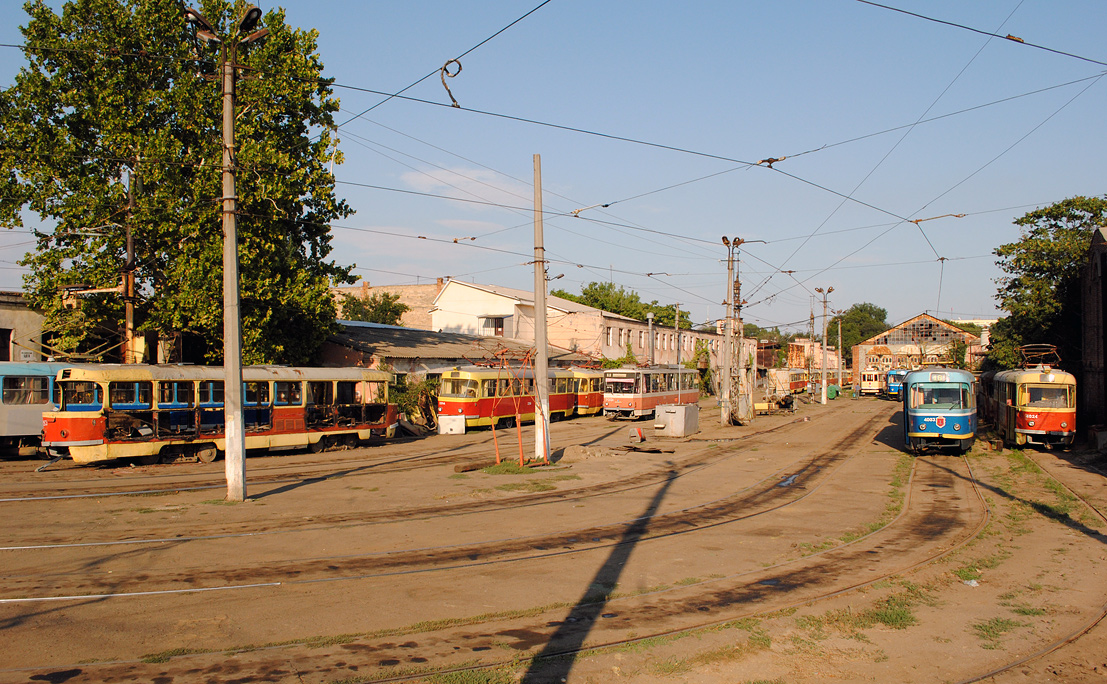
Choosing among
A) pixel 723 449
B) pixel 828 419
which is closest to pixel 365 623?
pixel 723 449

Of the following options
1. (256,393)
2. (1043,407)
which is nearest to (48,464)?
(256,393)

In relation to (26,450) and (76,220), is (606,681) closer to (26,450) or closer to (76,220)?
(26,450)

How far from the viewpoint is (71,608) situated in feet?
25.2

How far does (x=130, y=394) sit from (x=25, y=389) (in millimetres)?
5446

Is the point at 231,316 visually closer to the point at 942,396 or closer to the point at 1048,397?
the point at 942,396

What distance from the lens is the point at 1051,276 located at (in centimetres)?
3484

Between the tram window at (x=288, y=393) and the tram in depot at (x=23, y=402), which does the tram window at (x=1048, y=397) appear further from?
the tram in depot at (x=23, y=402)

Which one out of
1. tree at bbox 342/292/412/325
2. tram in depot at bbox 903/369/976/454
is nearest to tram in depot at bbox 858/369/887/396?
tree at bbox 342/292/412/325

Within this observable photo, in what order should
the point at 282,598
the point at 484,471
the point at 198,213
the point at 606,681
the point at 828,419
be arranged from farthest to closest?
the point at 828,419 → the point at 198,213 → the point at 484,471 → the point at 282,598 → the point at 606,681

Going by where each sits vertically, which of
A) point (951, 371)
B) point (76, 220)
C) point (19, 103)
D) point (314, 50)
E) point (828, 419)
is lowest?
point (828, 419)

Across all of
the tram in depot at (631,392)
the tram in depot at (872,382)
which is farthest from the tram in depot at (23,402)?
the tram in depot at (872,382)

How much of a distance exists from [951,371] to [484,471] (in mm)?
15263

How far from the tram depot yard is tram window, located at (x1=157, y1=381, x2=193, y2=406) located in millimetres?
2756

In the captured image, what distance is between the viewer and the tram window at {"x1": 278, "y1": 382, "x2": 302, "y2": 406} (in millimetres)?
22641
